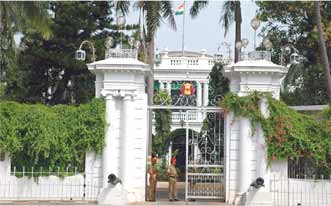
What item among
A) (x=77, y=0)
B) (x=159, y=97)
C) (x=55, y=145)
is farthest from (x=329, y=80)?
(x=159, y=97)

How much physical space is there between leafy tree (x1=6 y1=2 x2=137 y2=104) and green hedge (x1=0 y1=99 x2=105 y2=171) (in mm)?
11518

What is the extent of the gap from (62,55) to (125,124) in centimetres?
1237

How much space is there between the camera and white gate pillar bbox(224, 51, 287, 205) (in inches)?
674

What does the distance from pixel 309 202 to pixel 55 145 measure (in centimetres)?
732

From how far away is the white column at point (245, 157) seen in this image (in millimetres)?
17094

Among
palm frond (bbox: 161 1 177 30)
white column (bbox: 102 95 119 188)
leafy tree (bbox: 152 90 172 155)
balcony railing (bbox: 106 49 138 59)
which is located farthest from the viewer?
leafy tree (bbox: 152 90 172 155)

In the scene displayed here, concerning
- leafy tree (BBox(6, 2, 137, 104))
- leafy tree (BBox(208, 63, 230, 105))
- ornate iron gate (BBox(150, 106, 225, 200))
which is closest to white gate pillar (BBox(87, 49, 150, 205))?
ornate iron gate (BBox(150, 106, 225, 200))

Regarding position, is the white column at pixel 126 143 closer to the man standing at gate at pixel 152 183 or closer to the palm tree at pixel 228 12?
the man standing at gate at pixel 152 183

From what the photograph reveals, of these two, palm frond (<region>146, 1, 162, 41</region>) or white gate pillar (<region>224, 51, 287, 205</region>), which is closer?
white gate pillar (<region>224, 51, 287, 205</region>)

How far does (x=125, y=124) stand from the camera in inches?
680

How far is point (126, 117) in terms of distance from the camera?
1728 centimetres

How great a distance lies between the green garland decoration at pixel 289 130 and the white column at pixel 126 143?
114 inches

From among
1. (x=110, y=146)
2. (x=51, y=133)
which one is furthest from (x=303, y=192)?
(x=51, y=133)

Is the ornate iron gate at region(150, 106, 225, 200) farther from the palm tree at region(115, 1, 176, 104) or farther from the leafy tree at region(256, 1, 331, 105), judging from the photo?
the leafy tree at region(256, 1, 331, 105)
